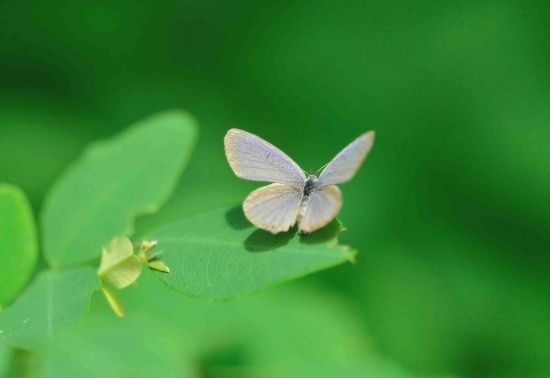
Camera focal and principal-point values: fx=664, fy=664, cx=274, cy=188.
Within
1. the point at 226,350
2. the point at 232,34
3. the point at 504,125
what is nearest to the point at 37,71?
the point at 232,34

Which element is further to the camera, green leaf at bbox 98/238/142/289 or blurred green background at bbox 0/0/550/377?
blurred green background at bbox 0/0/550/377

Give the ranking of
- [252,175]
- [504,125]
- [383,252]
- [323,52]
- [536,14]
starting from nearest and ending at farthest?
[252,175]
[383,252]
[504,125]
[536,14]
[323,52]

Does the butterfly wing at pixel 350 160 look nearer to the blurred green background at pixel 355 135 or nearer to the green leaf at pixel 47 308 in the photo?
the green leaf at pixel 47 308

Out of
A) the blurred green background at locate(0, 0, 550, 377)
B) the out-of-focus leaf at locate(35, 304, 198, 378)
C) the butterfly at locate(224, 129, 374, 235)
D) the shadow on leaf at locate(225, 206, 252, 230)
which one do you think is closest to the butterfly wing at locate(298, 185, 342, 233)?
the butterfly at locate(224, 129, 374, 235)

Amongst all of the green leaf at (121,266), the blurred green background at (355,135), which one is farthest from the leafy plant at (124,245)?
the blurred green background at (355,135)

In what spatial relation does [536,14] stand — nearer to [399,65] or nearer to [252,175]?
[399,65]

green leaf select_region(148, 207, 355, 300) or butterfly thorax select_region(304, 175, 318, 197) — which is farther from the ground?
butterfly thorax select_region(304, 175, 318, 197)

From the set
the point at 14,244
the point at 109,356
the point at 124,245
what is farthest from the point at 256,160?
the point at 109,356

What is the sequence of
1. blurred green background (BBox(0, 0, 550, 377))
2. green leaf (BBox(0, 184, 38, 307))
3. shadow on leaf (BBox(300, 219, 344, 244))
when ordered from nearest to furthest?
shadow on leaf (BBox(300, 219, 344, 244)) < green leaf (BBox(0, 184, 38, 307)) < blurred green background (BBox(0, 0, 550, 377))

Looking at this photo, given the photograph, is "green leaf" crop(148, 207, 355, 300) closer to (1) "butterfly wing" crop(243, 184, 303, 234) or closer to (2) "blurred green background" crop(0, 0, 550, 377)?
(1) "butterfly wing" crop(243, 184, 303, 234)
